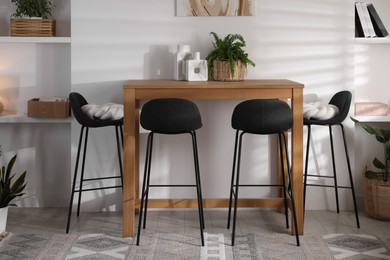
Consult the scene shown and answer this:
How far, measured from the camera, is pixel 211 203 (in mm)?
4938

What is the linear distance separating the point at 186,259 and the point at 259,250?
49cm

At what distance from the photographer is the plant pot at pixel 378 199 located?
485 centimetres

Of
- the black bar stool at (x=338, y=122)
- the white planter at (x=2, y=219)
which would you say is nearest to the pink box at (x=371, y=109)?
the black bar stool at (x=338, y=122)

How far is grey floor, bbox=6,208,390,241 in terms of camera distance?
4629mm

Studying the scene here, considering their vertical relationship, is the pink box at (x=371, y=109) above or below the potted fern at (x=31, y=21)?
below

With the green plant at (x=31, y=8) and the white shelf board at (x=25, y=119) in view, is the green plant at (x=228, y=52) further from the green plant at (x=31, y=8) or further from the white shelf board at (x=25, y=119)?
the green plant at (x=31, y=8)

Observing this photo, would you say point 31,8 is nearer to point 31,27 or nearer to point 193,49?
point 31,27

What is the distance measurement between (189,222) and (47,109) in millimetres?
1368

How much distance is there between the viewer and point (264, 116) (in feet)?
13.7

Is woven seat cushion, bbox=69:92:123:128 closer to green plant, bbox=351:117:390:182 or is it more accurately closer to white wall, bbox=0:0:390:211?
white wall, bbox=0:0:390:211

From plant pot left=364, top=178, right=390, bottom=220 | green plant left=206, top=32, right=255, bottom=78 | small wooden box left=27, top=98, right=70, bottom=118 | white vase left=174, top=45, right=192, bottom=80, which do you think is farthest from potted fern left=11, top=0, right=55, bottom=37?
plant pot left=364, top=178, right=390, bottom=220

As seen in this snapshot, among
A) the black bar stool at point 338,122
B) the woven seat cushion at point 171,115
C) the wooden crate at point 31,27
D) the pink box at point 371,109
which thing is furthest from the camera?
the pink box at point 371,109

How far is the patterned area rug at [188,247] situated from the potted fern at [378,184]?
491 millimetres

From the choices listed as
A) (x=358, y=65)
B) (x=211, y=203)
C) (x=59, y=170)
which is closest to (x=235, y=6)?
(x=358, y=65)
